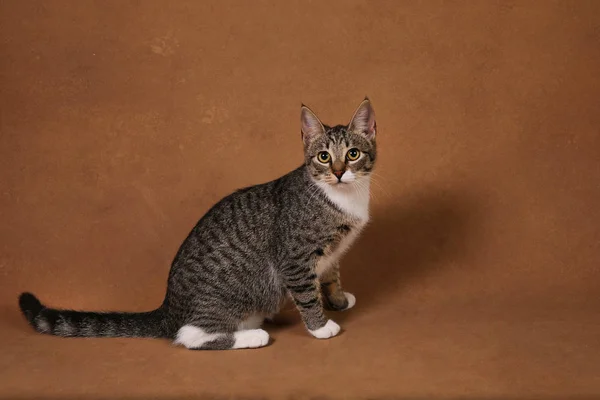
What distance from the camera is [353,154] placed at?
10.7 ft

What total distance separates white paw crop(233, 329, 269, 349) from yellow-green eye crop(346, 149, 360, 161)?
944 mm

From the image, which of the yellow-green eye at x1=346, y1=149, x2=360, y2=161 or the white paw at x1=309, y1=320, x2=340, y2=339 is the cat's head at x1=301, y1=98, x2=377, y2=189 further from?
the white paw at x1=309, y1=320, x2=340, y2=339

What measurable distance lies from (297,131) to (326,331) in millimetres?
1354

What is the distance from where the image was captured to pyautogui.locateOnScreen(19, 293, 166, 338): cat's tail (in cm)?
341

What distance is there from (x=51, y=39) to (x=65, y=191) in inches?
35.7

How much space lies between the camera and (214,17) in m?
4.11

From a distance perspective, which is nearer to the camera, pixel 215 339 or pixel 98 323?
pixel 215 339

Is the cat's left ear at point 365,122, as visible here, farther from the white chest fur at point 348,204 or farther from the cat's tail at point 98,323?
the cat's tail at point 98,323

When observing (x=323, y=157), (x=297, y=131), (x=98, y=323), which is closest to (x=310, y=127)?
(x=323, y=157)

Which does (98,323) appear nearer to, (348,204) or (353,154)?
(348,204)

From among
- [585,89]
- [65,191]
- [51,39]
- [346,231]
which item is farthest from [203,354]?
[585,89]

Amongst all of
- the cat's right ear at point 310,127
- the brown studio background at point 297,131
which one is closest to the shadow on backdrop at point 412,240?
the brown studio background at point 297,131

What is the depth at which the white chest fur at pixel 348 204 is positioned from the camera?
3.32 m

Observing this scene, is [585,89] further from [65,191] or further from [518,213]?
[65,191]
